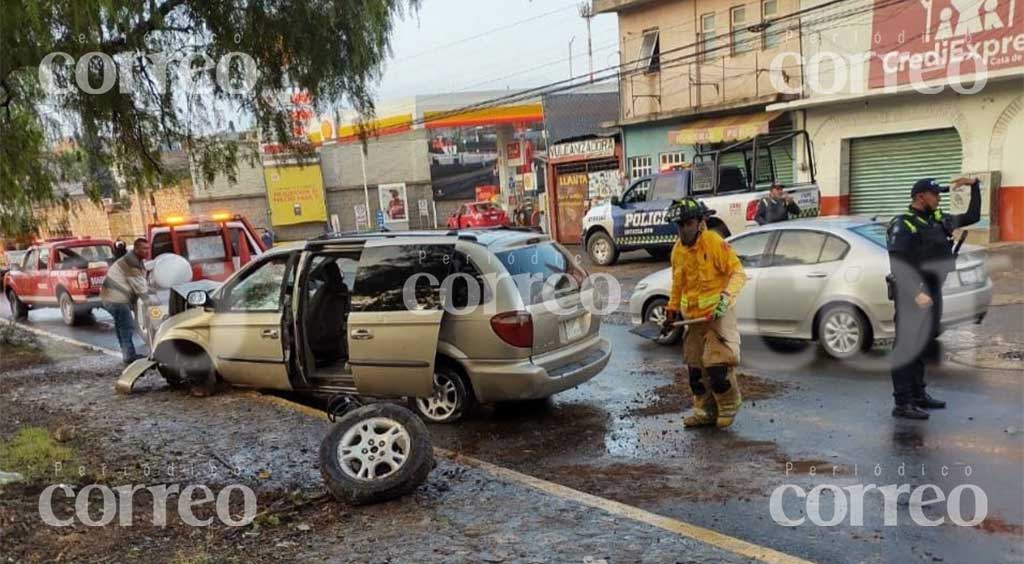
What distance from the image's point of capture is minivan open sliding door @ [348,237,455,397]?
19.7ft

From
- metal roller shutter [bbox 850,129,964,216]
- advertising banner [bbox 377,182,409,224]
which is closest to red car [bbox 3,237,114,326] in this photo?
metal roller shutter [bbox 850,129,964,216]

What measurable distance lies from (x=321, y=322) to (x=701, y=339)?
347 cm

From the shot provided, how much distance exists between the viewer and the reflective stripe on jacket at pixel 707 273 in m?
5.74

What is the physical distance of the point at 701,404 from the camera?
593 cm

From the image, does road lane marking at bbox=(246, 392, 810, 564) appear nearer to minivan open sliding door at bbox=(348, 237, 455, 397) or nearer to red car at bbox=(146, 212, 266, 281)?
minivan open sliding door at bbox=(348, 237, 455, 397)

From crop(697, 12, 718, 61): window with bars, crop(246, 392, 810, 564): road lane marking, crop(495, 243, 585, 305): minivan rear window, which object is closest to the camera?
crop(246, 392, 810, 564): road lane marking

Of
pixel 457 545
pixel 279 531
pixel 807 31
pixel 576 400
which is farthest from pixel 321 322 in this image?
pixel 807 31

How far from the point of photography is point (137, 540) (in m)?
4.02

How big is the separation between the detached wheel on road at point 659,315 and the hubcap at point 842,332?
1.77m

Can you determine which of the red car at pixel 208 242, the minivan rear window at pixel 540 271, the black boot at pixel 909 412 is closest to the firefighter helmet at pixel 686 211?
the minivan rear window at pixel 540 271

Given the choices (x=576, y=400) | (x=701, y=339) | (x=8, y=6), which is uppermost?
(x=8, y=6)

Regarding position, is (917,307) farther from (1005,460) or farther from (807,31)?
(807,31)

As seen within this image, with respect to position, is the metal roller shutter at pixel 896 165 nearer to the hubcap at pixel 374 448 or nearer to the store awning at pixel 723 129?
the store awning at pixel 723 129

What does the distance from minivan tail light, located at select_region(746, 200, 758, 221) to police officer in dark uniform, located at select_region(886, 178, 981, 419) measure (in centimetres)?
866
